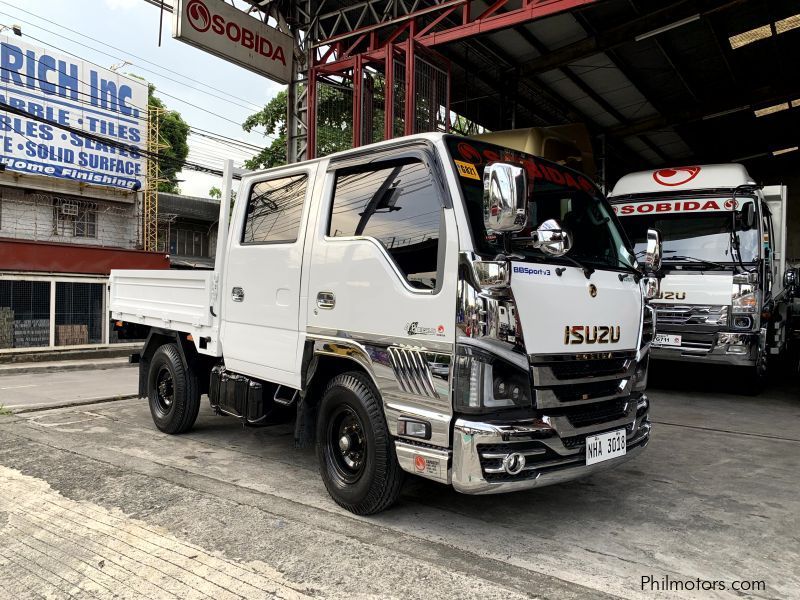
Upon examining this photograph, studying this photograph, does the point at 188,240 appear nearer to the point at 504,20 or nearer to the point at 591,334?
the point at 504,20

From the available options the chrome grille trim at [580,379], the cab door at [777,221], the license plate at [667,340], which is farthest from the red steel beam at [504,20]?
the chrome grille trim at [580,379]

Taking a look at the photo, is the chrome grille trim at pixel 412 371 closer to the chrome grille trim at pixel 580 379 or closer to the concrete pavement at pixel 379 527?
the chrome grille trim at pixel 580 379

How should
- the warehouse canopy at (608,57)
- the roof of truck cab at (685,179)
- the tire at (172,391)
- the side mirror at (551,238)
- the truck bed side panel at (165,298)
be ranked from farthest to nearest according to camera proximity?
1. the warehouse canopy at (608,57)
2. the roof of truck cab at (685,179)
3. the tire at (172,391)
4. the truck bed side panel at (165,298)
5. the side mirror at (551,238)

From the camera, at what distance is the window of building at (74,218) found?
17859mm

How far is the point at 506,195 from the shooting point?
2.90 meters

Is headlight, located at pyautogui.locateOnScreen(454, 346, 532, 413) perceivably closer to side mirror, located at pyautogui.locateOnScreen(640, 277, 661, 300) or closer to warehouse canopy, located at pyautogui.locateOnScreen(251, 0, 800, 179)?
side mirror, located at pyautogui.locateOnScreen(640, 277, 661, 300)

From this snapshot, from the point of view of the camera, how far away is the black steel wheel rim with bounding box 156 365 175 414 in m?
6.04

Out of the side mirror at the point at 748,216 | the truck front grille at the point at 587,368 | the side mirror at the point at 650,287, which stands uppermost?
the side mirror at the point at 748,216

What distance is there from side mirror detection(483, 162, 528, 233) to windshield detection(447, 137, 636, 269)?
295mm

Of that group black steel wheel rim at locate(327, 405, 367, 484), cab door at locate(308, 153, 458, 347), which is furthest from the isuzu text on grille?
black steel wheel rim at locate(327, 405, 367, 484)

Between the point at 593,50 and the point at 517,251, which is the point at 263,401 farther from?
the point at 593,50

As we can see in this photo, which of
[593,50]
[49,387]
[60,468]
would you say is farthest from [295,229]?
[593,50]

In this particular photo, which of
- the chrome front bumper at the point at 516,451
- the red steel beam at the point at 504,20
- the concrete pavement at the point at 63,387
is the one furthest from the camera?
the concrete pavement at the point at 63,387

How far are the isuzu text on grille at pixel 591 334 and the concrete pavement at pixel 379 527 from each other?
3.78 feet
